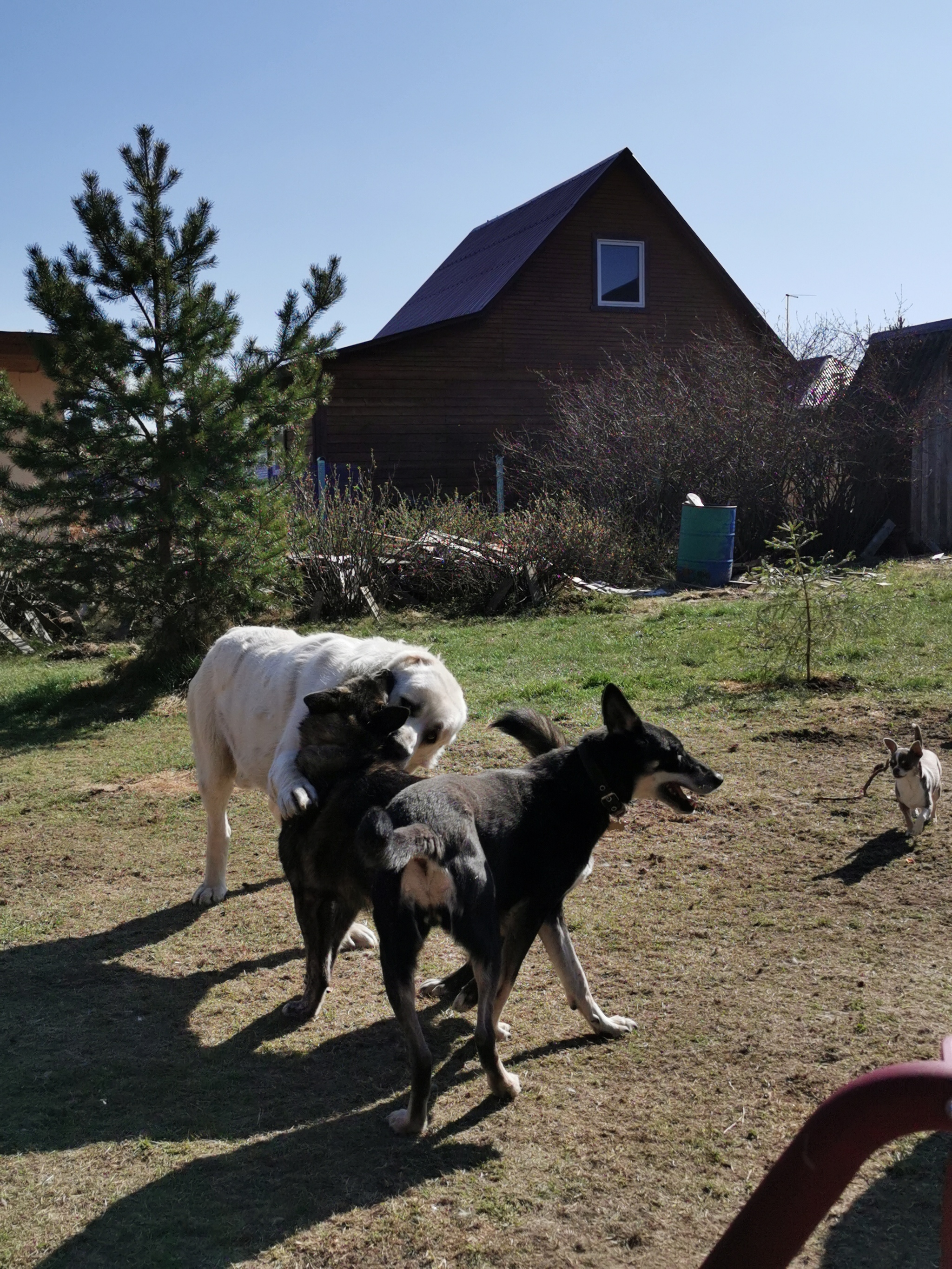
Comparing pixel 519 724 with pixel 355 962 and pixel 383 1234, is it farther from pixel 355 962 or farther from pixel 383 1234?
pixel 383 1234

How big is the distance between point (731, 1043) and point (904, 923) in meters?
1.36

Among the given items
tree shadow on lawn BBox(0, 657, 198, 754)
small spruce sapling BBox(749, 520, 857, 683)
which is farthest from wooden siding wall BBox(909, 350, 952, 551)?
tree shadow on lawn BBox(0, 657, 198, 754)

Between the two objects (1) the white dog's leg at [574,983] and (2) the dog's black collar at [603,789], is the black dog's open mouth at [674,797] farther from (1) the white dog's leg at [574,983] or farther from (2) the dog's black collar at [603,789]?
(1) the white dog's leg at [574,983]

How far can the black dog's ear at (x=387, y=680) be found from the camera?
4754 millimetres

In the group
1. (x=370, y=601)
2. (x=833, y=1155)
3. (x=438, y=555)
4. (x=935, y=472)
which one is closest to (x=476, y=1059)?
(x=833, y=1155)

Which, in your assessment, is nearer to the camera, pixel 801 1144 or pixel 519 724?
pixel 801 1144

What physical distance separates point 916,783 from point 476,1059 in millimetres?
2869

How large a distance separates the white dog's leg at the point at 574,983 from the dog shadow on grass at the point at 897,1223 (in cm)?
115

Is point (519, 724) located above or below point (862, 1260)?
above

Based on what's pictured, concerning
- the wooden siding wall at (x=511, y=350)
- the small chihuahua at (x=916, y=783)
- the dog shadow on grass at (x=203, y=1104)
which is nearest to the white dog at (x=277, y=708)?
the dog shadow on grass at (x=203, y=1104)

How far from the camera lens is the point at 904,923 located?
492cm

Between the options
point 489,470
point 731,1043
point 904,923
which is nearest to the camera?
point 731,1043

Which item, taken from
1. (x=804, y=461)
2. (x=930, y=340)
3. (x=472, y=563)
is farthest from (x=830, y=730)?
(x=930, y=340)

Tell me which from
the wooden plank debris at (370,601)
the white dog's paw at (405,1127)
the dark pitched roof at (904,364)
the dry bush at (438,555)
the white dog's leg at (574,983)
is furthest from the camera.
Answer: the dark pitched roof at (904,364)
